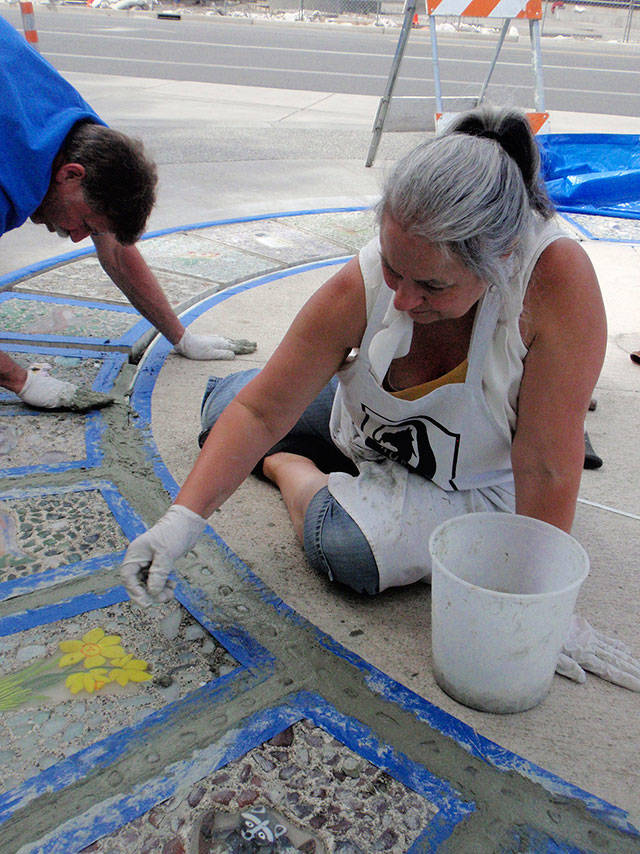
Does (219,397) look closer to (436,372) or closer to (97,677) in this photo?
(436,372)

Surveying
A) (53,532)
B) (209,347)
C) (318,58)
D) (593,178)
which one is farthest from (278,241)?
(318,58)

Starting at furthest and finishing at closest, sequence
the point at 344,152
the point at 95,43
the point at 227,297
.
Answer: the point at 95,43, the point at 344,152, the point at 227,297

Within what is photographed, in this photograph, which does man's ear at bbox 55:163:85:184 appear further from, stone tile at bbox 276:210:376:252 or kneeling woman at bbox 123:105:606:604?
stone tile at bbox 276:210:376:252

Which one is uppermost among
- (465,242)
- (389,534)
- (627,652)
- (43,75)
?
(43,75)

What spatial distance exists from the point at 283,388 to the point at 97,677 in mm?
691

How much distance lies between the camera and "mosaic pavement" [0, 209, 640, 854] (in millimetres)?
1229

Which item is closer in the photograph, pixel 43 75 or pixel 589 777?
pixel 589 777

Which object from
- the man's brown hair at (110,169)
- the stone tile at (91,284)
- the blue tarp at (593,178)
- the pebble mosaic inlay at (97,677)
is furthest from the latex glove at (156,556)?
Result: the blue tarp at (593,178)

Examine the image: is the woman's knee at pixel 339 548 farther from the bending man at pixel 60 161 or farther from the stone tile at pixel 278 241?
the stone tile at pixel 278 241

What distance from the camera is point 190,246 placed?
406 cm

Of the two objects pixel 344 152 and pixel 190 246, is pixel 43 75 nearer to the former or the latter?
pixel 190 246

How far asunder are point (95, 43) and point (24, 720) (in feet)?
43.1

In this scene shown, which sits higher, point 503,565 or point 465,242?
point 465,242

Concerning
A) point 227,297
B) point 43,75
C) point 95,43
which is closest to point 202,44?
point 95,43
